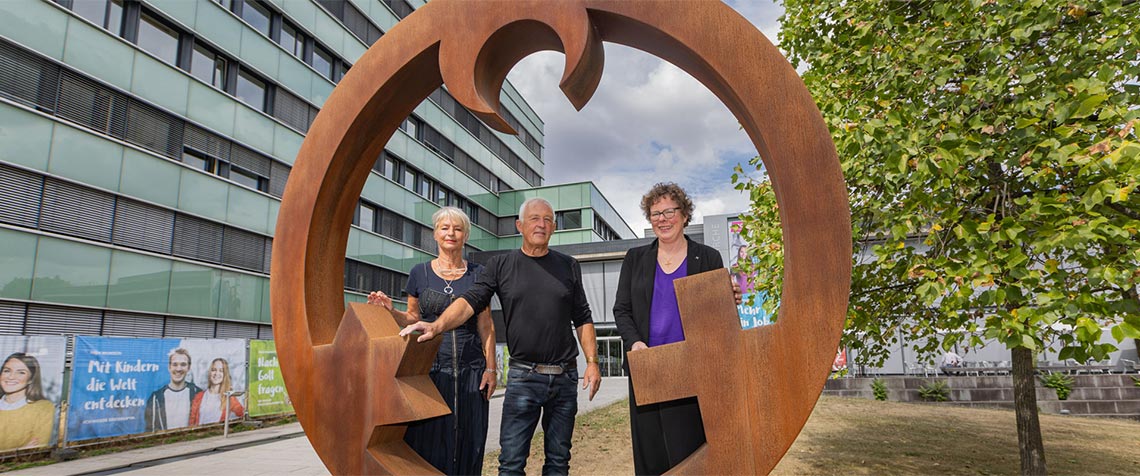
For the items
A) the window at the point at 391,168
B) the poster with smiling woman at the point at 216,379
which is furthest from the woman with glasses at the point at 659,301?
the window at the point at 391,168

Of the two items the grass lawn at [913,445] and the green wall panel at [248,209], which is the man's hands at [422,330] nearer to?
the grass lawn at [913,445]

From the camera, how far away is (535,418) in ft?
9.94

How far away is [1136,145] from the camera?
11.2ft

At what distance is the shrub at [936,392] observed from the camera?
1450cm

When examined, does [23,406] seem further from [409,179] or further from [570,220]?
[570,220]

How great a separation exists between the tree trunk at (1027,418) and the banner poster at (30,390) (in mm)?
11617

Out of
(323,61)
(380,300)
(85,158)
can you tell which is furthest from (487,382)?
(323,61)

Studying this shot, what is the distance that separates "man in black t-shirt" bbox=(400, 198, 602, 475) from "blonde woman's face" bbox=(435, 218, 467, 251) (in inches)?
17.0

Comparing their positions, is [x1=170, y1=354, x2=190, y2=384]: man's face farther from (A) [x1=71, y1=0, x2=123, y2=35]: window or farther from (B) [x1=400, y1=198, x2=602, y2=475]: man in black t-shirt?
(B) [x1=400, y1=198, x2=602, y2=475]: man in black t-shirt

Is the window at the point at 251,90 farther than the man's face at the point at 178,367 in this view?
Yes

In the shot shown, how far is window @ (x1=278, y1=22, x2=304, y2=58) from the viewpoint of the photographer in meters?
19.5

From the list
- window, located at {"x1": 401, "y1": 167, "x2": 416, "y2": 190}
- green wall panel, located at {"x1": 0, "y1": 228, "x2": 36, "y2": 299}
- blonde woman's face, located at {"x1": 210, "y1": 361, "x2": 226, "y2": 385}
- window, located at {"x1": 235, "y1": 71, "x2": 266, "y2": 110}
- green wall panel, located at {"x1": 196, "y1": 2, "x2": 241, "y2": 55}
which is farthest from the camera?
window, located at {"x1": 401, "y1": 167, "x2": 416, "y2": 190}

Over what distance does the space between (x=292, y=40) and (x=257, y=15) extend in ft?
5.83

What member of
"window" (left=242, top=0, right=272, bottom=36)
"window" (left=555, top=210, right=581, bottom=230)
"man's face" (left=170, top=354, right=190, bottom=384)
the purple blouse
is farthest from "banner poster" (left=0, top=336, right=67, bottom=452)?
"window" (left=555, top=210, right=581, bottom=230)
